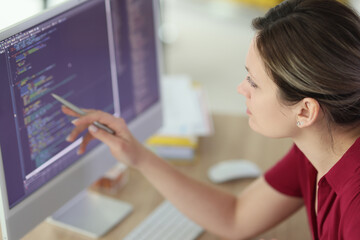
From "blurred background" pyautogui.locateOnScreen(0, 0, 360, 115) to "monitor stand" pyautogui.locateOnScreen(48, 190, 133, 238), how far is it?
1965mm

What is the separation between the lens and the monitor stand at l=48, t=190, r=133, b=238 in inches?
51.1

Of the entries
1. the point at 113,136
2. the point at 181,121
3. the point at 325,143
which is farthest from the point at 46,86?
the point at 181,121

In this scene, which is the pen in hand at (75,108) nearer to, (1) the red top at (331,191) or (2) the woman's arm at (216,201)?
(2) the woman's arm at (216,201)

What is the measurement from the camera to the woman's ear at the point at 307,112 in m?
0.99

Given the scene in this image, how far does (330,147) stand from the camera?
1.10 m

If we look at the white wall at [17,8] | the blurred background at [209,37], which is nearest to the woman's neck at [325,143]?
the blurred background at [209,37]

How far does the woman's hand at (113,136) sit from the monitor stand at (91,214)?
0.53ft

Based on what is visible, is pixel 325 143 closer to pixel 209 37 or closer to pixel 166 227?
pixel 166 227

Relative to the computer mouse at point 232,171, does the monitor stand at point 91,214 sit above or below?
above

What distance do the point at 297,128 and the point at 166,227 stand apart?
0.43 m

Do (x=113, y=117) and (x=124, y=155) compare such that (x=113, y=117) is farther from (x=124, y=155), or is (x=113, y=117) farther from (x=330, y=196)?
(x=330, y=196)

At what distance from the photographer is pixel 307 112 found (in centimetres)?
102

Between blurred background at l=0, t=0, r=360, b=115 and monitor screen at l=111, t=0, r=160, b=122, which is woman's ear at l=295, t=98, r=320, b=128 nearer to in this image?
monitor screen at l=111, t=0, r=160, b=122

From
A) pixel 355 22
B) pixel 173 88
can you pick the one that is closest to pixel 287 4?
pixel 355 22
